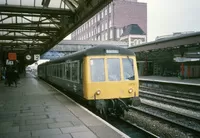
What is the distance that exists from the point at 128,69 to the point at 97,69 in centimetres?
128

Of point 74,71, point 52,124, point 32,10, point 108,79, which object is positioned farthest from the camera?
point 32,10

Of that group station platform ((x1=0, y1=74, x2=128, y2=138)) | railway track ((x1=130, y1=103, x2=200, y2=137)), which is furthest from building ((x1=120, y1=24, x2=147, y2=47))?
station platform ((x1=0, y1=74, x2=128, y2=138))

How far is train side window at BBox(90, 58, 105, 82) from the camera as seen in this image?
9.91m

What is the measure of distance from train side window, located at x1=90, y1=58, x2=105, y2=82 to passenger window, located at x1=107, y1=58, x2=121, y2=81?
0.28 metres

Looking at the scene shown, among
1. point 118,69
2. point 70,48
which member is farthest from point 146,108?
point 70,48

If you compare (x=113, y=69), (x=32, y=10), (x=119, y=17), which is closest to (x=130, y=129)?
(x=113, y=69)

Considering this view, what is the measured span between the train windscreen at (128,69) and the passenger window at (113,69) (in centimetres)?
26

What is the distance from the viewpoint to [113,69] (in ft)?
33.3

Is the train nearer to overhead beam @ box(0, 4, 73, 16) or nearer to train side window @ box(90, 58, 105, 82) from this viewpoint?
train side window @ box(90, 58, 105, 82)

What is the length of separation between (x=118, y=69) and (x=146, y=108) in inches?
143

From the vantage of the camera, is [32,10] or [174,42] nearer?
[32,10]

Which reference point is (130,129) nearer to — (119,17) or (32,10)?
(32,10)

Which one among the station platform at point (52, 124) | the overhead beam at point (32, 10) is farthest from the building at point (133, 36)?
the station platform at point (52, 124)

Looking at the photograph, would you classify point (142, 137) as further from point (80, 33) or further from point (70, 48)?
point (80, 33)
